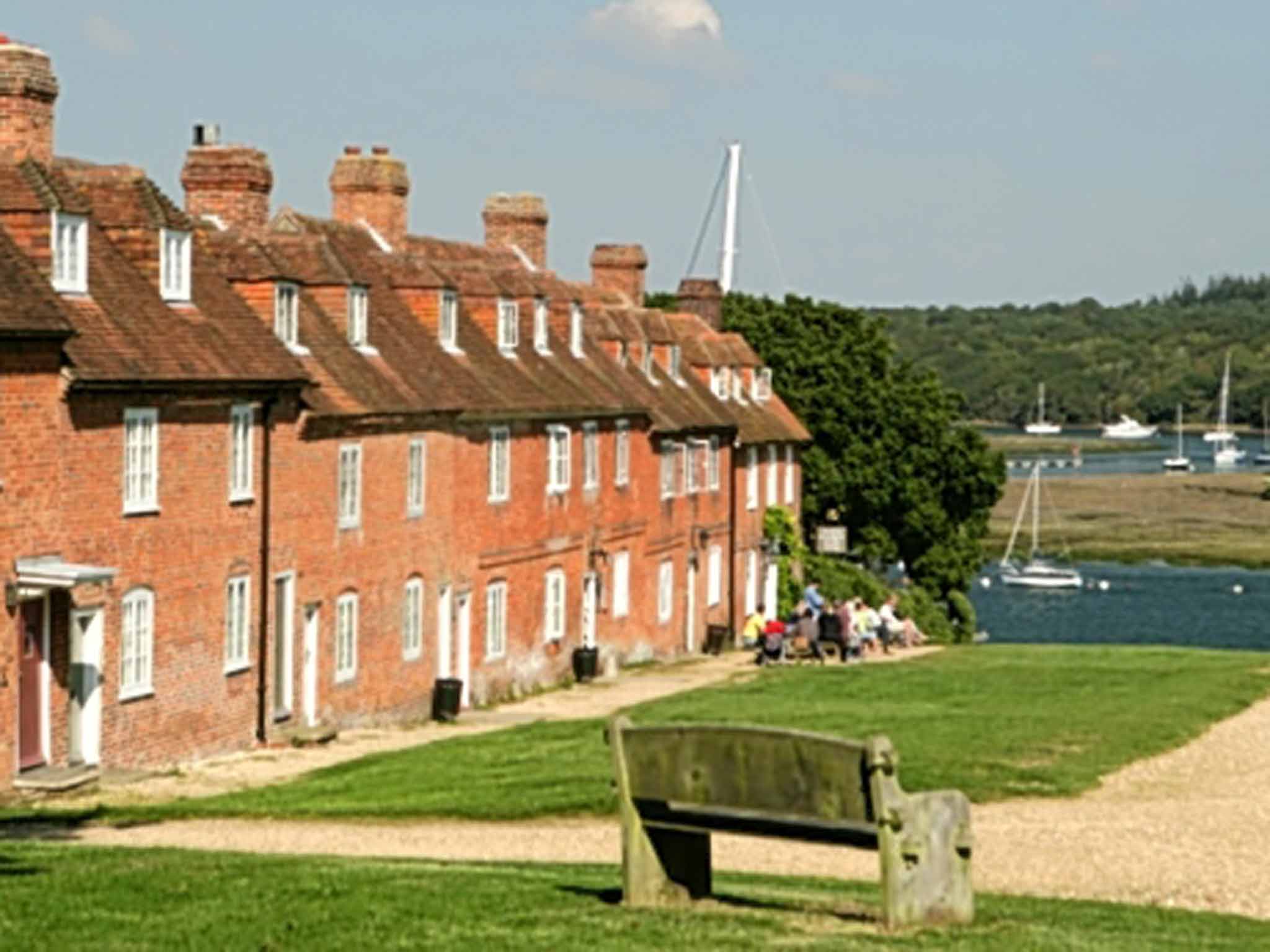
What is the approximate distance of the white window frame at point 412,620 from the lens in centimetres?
4419

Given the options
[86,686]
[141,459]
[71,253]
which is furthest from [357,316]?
[86,686]

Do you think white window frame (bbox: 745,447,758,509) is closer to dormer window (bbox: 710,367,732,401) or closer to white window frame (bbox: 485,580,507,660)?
dormer window (bbox: 710,367,732,401)

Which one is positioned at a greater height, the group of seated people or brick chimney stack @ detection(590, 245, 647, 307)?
brick chimney stack @ detection(590, 245, 647, 307)

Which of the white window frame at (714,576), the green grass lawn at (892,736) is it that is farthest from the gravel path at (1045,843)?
the white window frame at (714,576)

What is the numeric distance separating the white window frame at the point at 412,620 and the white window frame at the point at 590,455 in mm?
10237

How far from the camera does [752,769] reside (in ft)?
53.8

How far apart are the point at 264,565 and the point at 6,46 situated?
808 cm

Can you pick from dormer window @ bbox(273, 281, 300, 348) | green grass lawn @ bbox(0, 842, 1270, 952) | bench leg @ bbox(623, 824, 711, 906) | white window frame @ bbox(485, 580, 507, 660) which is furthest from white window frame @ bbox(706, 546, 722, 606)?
bench leg @ bbox(623, 824, 711, 906)

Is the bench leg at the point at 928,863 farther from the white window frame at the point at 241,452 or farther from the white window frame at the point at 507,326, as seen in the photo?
the white window frame at the point at 507,326

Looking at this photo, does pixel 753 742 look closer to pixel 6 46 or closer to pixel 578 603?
pixel 6 46

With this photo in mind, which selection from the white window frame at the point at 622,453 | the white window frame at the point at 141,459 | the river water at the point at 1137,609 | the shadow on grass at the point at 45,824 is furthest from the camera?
the river water at the point at 1137,609

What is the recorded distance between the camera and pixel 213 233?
4003 centimetres

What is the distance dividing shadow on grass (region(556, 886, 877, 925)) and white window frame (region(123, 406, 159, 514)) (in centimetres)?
1627

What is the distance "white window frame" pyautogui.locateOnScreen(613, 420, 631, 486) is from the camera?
188ft
